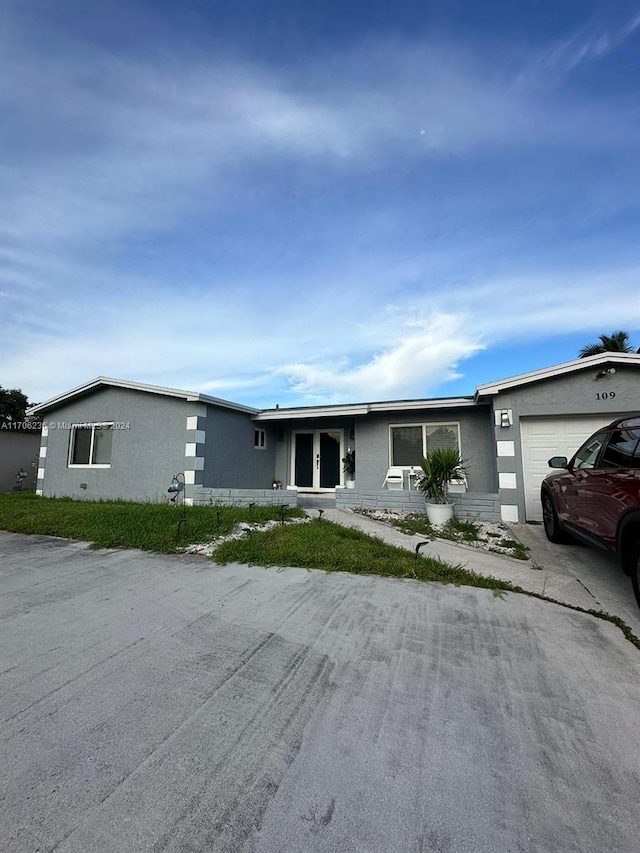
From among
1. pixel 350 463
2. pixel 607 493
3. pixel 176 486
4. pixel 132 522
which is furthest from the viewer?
pixel 350 463

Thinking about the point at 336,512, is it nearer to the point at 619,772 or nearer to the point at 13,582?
the point at 13,582

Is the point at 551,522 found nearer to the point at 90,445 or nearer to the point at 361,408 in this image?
the point at 361,408

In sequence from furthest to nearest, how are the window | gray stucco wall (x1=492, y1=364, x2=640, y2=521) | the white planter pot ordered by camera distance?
1. gray stucco wall (x1=492, y1=364, x2=640, y2=521)
2. the white planter pot
3. the window

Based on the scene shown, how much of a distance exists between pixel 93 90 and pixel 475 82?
707 centimetres

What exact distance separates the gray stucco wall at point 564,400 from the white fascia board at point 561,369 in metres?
0.14

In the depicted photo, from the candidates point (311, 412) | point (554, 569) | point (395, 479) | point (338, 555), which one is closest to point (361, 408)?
point (311, 412)

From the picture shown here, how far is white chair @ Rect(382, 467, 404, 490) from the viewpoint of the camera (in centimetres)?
1012

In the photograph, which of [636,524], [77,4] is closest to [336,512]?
[636,524]

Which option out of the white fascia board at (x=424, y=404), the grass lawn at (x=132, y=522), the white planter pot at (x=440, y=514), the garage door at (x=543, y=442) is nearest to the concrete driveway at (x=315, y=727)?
the grass lawn at (x=132, y=522)

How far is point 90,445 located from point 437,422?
32.8ft

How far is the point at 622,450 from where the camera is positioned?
4020 mm

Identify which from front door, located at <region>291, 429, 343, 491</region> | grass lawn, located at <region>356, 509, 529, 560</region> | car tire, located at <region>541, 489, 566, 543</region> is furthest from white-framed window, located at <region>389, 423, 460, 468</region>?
car tire, located at <region>541, 489, 566, 543</region>

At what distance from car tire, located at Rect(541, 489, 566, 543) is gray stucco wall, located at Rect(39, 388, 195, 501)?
791 centimetres

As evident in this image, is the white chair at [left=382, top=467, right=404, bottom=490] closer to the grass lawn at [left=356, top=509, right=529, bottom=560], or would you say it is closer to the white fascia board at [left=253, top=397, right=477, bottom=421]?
the white fascia board at [left=253, top=397, right=477, bottom=421]
